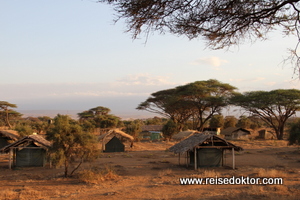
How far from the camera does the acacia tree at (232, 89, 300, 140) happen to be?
3697cm

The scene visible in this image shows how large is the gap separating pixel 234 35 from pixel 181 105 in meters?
34.4

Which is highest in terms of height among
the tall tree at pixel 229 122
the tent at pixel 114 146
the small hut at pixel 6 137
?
the tall tree at pixel 229 122

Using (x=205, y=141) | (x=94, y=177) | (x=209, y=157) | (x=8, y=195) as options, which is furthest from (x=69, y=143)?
(x=209, y=157)

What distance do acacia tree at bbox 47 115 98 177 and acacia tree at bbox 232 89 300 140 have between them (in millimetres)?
29779

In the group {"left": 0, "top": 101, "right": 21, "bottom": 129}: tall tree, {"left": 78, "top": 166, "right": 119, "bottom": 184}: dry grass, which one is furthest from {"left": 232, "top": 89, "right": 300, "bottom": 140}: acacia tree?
{"left": 0, "top": 101, "right": 21, "bottom": 129}: tall tree

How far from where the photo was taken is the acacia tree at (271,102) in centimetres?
3697

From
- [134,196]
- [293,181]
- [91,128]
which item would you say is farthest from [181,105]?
[134,196]

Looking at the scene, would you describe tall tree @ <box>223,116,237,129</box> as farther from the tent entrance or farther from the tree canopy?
the tent entrance

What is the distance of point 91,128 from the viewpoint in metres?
45.5

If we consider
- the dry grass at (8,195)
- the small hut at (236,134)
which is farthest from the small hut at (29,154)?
the small hut at (236,134)

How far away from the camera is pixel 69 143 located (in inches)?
585

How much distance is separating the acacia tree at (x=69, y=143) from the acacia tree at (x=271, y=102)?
29.8m

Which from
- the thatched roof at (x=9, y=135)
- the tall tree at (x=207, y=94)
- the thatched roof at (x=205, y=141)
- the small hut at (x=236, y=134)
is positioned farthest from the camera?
the small hut at (x=236, y=134)

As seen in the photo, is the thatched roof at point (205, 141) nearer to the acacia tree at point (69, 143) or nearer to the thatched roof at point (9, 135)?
the acacia tree at point (69, 143)
